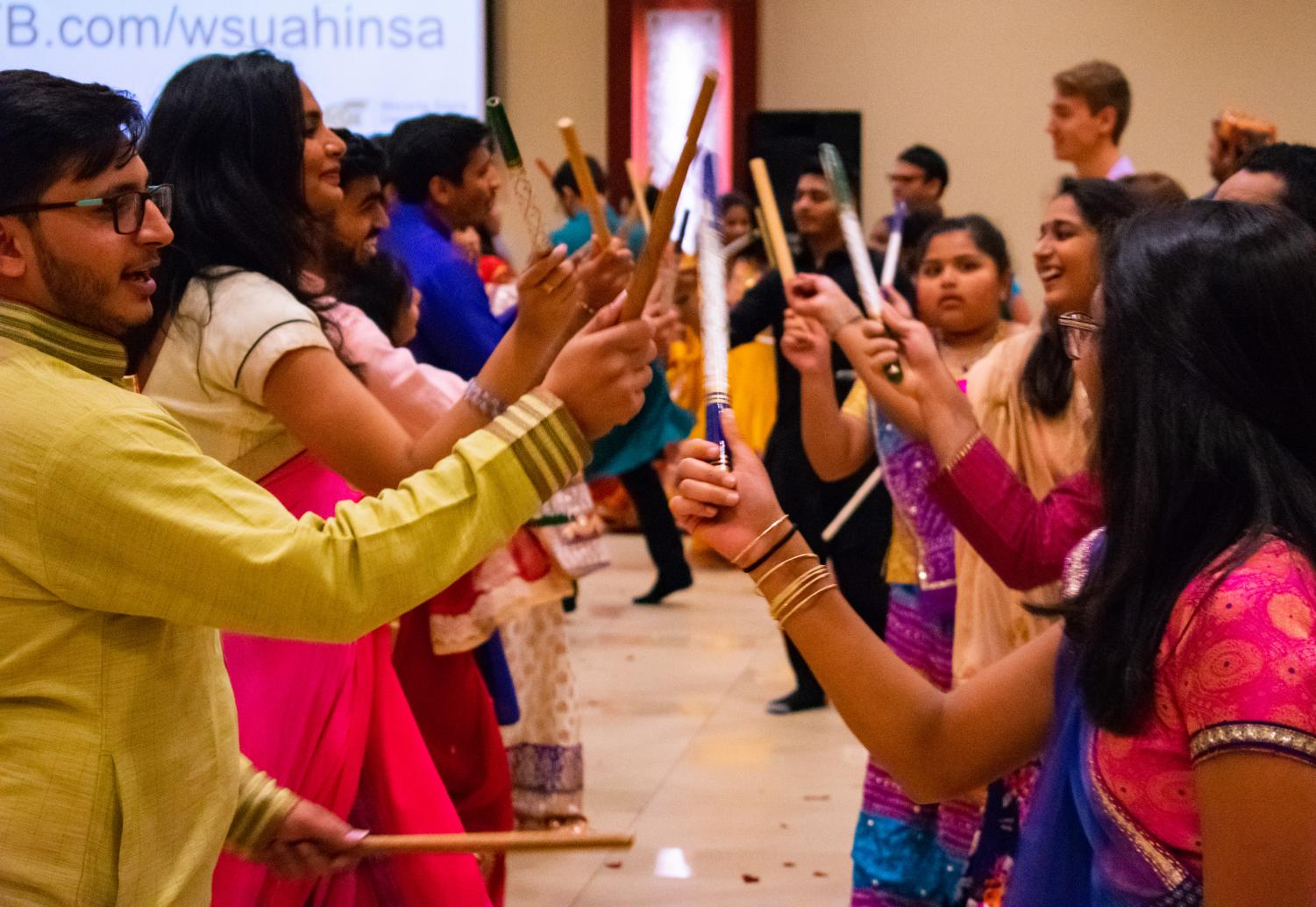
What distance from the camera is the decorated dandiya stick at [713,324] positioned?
1.45 meters

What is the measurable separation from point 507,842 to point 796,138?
7.66 metres

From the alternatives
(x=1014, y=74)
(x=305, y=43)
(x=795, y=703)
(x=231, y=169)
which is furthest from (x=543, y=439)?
(x=1014, y=74)

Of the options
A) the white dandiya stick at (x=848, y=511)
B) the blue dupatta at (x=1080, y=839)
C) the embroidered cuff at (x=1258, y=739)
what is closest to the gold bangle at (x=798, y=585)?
the blue dupatta at (x=1080, y=839)

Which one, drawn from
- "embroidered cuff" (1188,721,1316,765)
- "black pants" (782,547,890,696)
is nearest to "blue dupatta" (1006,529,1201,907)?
"embroidered cuff" (1188,721,1316,765)

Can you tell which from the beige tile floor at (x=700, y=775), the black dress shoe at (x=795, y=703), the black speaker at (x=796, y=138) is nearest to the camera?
the beige tile floor at (x=700, y=775)

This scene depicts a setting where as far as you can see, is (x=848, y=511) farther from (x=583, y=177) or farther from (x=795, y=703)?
(x=583, y=177)

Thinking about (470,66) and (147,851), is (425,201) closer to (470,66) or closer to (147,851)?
(147,851)

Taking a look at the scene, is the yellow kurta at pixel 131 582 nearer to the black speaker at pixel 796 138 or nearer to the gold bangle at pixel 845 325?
the gold bangle at pixel 845 325

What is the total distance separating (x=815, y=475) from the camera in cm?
429

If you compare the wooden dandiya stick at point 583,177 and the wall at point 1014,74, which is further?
the wall at point 1014,74

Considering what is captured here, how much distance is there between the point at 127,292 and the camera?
1.35 m

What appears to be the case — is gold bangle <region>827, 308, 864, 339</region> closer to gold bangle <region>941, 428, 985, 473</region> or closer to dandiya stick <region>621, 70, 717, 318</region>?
gold bangle <region>941, 428, 985, 473</region>

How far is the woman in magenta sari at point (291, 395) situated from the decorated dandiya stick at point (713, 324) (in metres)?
0.18

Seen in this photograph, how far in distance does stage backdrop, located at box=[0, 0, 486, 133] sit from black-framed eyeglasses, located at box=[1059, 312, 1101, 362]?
6.19 m
